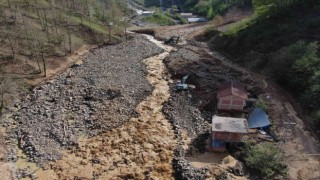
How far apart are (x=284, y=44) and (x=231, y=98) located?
17.9 m

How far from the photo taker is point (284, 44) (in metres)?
44.3

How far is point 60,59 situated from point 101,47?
31.8 ft

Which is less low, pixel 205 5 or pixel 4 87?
pixel 205 5

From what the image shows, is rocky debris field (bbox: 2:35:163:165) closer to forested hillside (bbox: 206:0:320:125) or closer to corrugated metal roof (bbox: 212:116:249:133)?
corrugated metal roof (bbox: 212:116:249:133)

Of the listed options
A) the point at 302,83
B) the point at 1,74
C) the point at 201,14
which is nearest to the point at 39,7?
the point at 1,74

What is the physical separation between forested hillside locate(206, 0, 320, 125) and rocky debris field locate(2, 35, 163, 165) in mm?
16784

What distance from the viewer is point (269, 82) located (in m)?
38.6

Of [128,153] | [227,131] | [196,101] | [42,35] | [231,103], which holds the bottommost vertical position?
[128,153]

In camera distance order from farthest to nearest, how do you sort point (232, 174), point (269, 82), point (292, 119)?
point (269, 82)
point (292, 119)
point (232, 174)

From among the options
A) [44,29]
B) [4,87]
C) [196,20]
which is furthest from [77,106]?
[196,20]

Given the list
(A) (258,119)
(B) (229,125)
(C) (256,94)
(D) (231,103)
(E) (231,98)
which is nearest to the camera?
(B) (229,125)

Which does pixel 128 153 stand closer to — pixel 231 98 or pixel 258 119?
pixel 231 98

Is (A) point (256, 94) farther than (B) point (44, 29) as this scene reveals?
No

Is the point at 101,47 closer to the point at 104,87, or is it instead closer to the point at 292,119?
the point at 104,87
